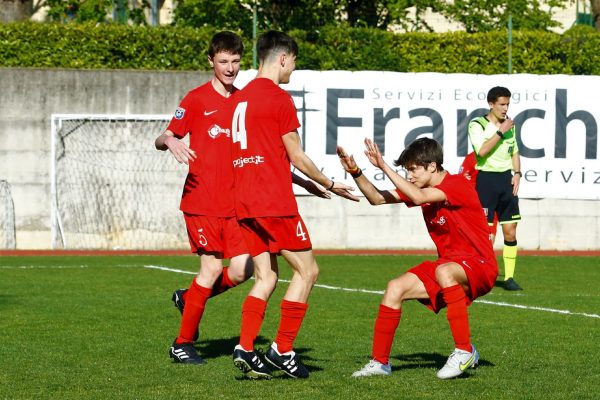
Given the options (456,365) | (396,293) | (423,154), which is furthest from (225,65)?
(456,365)

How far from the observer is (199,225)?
332 inches

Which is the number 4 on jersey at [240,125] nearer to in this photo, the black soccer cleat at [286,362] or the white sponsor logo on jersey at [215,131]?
the white sponsor logo on jersey at [215,131]

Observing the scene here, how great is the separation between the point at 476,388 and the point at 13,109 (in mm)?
14048

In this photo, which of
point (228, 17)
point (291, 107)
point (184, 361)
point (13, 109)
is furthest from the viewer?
point (228, 17)

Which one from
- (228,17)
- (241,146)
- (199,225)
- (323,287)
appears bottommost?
(323,287)

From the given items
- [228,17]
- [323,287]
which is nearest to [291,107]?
[323,287]

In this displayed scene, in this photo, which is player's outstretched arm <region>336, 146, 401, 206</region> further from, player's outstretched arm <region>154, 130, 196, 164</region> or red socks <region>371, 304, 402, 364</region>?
player's outstretched arm <region>154, 130, 196, 164</region>

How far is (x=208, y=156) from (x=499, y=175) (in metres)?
6.18

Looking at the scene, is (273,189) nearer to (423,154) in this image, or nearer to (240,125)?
(240,125)

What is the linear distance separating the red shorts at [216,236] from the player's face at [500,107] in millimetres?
5800

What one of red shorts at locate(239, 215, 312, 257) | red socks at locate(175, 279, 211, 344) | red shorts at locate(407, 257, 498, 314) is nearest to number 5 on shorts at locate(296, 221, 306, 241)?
red shorts at locate(239, 215, 312, 257)

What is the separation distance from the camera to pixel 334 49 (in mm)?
20859

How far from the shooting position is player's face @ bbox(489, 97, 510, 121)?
13.6m

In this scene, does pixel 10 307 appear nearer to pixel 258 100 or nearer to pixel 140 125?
pixel 258 100
